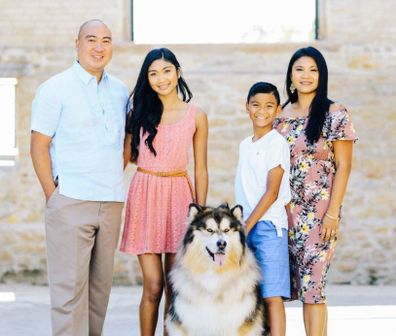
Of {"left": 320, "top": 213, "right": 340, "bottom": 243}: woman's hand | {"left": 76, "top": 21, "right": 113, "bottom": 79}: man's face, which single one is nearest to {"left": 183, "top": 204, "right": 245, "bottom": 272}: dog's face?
{"left": 320, "top": 213, "right": 340, "bottom": 243}: woman's hand

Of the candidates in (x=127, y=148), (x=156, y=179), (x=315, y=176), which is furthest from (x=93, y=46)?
(x=315, y=176)

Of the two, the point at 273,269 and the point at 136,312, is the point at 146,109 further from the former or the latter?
the point at 136,312

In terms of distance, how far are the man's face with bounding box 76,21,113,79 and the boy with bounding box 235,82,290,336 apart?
1006 mm

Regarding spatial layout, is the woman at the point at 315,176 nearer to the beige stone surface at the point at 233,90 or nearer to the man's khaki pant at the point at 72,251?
the man's khaki pant at the point at 72,251

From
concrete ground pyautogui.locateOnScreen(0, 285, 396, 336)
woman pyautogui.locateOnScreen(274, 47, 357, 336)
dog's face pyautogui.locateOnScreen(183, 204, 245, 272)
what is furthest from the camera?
concrete ground pyautogui.locateOnScreen(0, 285, 396, 336)

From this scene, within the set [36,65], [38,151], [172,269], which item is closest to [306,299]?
[172,269]

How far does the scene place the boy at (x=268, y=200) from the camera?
177 inches

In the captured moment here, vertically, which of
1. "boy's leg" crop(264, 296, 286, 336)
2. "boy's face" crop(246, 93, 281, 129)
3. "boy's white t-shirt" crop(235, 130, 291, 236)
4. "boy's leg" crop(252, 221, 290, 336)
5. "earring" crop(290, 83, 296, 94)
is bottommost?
"boy's leg" crop(264, 296, 286, 336)

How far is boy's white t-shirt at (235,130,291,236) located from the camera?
4504 mm

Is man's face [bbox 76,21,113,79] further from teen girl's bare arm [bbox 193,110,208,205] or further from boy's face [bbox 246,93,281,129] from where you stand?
boy's face [bbox 246,93,281,129]

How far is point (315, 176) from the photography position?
4.49 m

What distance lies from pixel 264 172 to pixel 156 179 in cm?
69

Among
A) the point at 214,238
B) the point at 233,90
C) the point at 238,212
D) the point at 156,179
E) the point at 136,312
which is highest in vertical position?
the point at 233,90

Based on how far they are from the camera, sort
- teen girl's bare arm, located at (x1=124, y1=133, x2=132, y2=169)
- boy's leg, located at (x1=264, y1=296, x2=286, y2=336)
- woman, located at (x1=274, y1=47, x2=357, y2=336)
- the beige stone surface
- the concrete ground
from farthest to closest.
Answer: the beige stone surface
the concrete ground
teen girl's bare arm, located at (x1=124, y1=133, x2=132, y2=169)
boy's leg, located at (x1=264, y1=296, x2=286, y2=336)
woman, located at (x1=274, y1=47, x2=357, y2=336)
